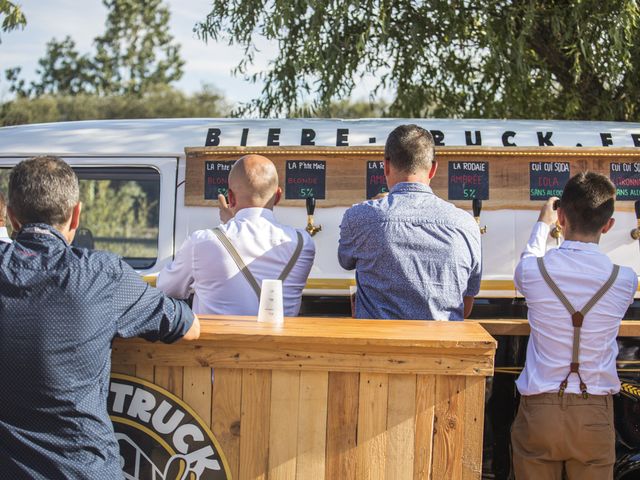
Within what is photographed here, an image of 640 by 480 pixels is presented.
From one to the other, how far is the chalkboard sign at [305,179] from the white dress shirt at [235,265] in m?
1.39

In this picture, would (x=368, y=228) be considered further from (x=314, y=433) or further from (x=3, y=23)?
(x=3, y=23)

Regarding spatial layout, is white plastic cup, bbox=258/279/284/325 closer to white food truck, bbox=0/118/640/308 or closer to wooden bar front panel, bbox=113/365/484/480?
wooden bar front panel, bbox=113/365/484/480

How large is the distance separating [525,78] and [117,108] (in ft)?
84.1

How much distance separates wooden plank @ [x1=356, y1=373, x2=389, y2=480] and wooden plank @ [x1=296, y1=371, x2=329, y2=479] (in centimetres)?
13

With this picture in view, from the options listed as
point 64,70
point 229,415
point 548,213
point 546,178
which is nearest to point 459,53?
point 546,178

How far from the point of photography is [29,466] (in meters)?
2.29

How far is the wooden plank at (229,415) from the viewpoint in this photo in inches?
108

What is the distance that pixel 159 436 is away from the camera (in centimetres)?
273

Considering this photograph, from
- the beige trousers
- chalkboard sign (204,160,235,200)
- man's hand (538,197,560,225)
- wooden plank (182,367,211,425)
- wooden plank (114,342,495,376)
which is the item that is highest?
chalkboard sign (204,160,235,200)

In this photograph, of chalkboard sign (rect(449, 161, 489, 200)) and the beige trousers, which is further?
chalkboard sign (rect(449, 161, 489, 200))

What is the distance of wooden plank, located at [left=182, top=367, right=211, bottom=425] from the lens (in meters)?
2.75

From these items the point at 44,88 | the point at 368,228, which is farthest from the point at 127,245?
the point at 44,88

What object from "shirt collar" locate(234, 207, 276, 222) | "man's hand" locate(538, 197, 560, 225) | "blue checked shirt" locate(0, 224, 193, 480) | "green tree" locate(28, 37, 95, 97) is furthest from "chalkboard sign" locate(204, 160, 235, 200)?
"green tree" locate(28, 37, 95, 97)

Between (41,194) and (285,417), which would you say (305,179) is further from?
(41,194)
